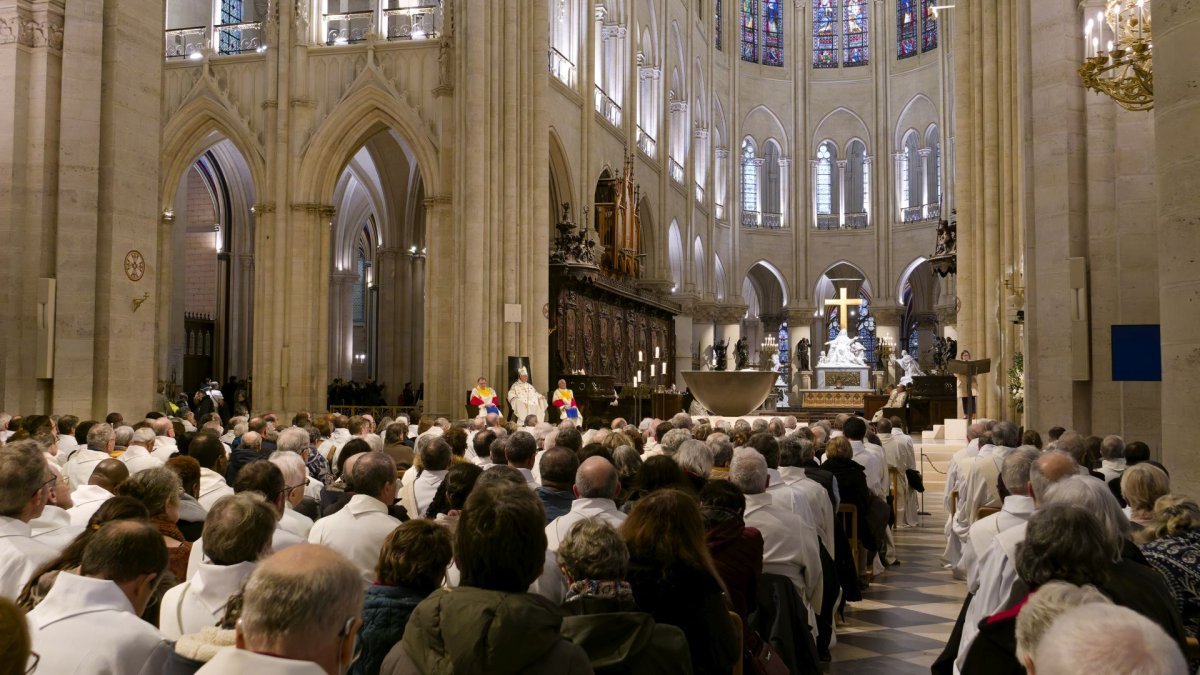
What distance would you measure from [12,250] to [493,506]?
464 inches

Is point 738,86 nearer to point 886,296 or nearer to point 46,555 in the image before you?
point 886,296

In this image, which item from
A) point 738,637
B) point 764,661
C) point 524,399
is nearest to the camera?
point 738,637

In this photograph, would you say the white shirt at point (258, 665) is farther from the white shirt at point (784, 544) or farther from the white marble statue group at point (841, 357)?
the white marble statue group at point (841, 357)

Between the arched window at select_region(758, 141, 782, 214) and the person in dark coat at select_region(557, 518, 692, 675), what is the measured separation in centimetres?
4197

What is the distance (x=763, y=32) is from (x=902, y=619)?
3930cm

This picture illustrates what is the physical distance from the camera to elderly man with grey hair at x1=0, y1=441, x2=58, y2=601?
3969 millimetres

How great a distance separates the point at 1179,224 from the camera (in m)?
5.73

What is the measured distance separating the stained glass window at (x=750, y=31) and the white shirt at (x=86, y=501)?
40.8 meters

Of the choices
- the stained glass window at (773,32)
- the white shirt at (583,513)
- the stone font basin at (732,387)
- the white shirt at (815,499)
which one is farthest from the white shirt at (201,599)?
the stained glass window at (773,32)

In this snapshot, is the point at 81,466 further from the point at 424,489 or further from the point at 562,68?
the point at 562,68

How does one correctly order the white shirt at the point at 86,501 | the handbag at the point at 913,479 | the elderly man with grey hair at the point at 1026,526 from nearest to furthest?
the elderly man with grey hair at the point at 1026,526 < the white shirt at the point at 86,501 < the handbag at the point at 913,479

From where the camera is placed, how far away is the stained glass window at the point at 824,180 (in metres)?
44.4

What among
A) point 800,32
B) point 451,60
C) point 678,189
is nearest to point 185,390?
point 451,60

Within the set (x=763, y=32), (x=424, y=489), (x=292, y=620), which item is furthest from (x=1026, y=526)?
(x=763, y=32)
